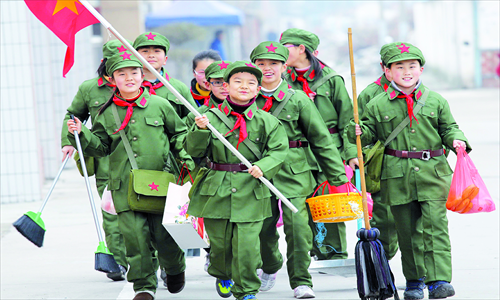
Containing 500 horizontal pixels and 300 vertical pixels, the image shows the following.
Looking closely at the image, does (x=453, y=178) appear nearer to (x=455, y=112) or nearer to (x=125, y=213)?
(x=125, y=213)

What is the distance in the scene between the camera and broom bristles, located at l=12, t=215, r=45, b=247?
6746 millimetres

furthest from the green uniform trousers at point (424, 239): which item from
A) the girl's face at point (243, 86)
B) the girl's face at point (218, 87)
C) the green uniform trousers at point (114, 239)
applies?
the green uniform trousers at point (114, 239)

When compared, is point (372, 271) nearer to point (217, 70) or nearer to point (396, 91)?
point (396, 91)

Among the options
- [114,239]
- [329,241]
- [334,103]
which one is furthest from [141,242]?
[334,103]

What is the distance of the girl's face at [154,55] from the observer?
7566 millimetres

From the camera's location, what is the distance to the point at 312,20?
98500 millimetres

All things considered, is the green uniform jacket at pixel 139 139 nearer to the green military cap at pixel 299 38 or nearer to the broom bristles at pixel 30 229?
the broom bristles at pixel 30 229

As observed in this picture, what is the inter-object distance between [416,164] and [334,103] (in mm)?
1329

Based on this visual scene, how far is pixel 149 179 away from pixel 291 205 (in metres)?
1.10

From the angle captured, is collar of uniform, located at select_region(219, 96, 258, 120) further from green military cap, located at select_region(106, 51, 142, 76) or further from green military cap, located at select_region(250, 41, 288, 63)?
green military cap, located at select_region(106, 51, 142, 76)

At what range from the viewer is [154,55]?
24.9 ft

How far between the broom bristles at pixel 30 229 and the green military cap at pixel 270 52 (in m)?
2.06

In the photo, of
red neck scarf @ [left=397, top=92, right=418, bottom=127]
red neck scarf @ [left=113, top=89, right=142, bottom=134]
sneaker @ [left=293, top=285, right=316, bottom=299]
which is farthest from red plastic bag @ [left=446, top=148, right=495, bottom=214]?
red neck scarf @ [left=113, top=89, right=142, bottom=134]

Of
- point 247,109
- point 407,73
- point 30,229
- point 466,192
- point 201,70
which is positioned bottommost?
point 30,229
